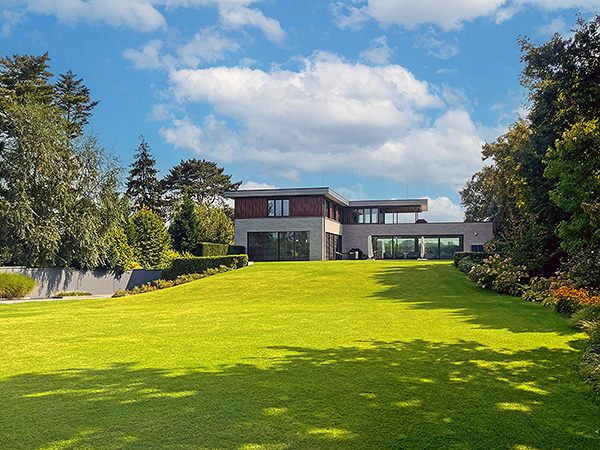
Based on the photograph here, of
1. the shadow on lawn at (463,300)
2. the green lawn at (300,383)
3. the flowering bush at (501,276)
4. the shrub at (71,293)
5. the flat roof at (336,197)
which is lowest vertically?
the shrub at (71,293)

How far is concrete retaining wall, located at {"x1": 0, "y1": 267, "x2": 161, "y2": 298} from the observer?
2421 centimetres

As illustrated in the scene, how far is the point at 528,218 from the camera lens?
19.7 m

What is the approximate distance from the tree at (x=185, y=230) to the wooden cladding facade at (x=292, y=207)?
3779mm

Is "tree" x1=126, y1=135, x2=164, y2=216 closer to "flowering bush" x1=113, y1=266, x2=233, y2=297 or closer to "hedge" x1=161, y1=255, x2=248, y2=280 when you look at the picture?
"hedge" x1=161, y1=255, x2=248, y2=280

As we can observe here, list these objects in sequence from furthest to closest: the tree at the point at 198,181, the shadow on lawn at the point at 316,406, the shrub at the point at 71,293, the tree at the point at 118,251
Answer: the tree at the point at 198,181 → the tree at the point at 118,251 → the shrub at the point at 71,293 → the shadow on lawn at the point at 316,406

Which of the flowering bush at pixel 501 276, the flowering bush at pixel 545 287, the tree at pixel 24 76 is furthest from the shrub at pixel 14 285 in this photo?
the flowering bush at pixel 545 287

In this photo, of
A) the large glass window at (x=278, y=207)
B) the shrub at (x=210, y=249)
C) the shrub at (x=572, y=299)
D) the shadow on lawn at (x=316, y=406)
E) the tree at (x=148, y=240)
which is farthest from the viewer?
the large glass window at (x=278, y=207)

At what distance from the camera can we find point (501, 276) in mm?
17703

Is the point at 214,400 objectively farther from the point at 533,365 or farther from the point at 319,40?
the point at 319,40

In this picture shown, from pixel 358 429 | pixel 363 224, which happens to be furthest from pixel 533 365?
pixel 363 224

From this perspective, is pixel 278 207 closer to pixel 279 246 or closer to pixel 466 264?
pixel 279 246

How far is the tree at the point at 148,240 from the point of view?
3173 centimetres

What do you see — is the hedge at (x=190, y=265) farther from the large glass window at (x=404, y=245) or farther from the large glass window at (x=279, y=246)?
the large glass window at (x=404, y=245)

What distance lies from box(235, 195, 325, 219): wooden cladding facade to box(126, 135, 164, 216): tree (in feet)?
69.9
